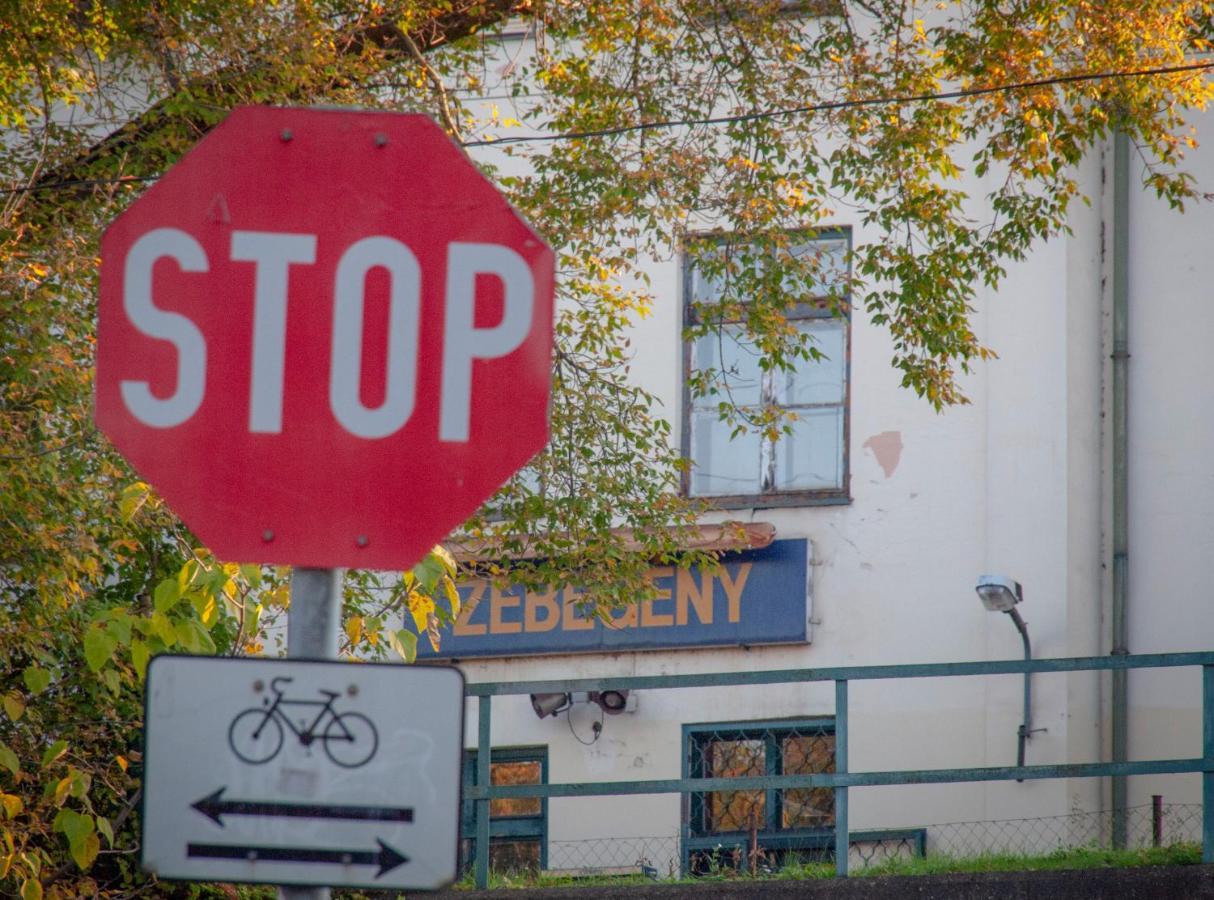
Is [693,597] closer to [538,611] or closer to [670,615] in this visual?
[670,615]

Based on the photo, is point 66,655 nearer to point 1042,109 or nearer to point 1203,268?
point 1042,109

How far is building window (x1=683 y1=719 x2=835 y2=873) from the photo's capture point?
1368 cm

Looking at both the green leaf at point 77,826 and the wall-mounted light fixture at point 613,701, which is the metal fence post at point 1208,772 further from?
the wall-mounted light fixture at point 613,701

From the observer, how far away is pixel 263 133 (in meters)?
2.87

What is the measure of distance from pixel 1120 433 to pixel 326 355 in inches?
491

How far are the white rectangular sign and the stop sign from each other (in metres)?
0.22

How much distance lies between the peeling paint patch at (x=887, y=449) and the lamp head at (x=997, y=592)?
5.80 ft

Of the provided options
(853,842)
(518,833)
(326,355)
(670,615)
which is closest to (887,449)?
(670,615)

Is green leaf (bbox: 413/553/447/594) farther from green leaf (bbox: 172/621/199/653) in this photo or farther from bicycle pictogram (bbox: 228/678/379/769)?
bicycle pictogram (bbox: 228/678/379/769)

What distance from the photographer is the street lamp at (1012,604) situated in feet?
42.6

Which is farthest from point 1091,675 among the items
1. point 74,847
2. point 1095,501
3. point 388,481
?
point 388,481

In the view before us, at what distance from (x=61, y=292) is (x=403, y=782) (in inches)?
277

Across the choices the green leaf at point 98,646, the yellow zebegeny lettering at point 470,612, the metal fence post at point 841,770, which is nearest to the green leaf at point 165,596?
the green leaf at point 98,646

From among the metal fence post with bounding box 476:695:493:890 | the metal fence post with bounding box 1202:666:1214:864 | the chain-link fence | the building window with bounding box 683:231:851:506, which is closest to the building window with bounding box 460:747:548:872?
the chain-link fence
